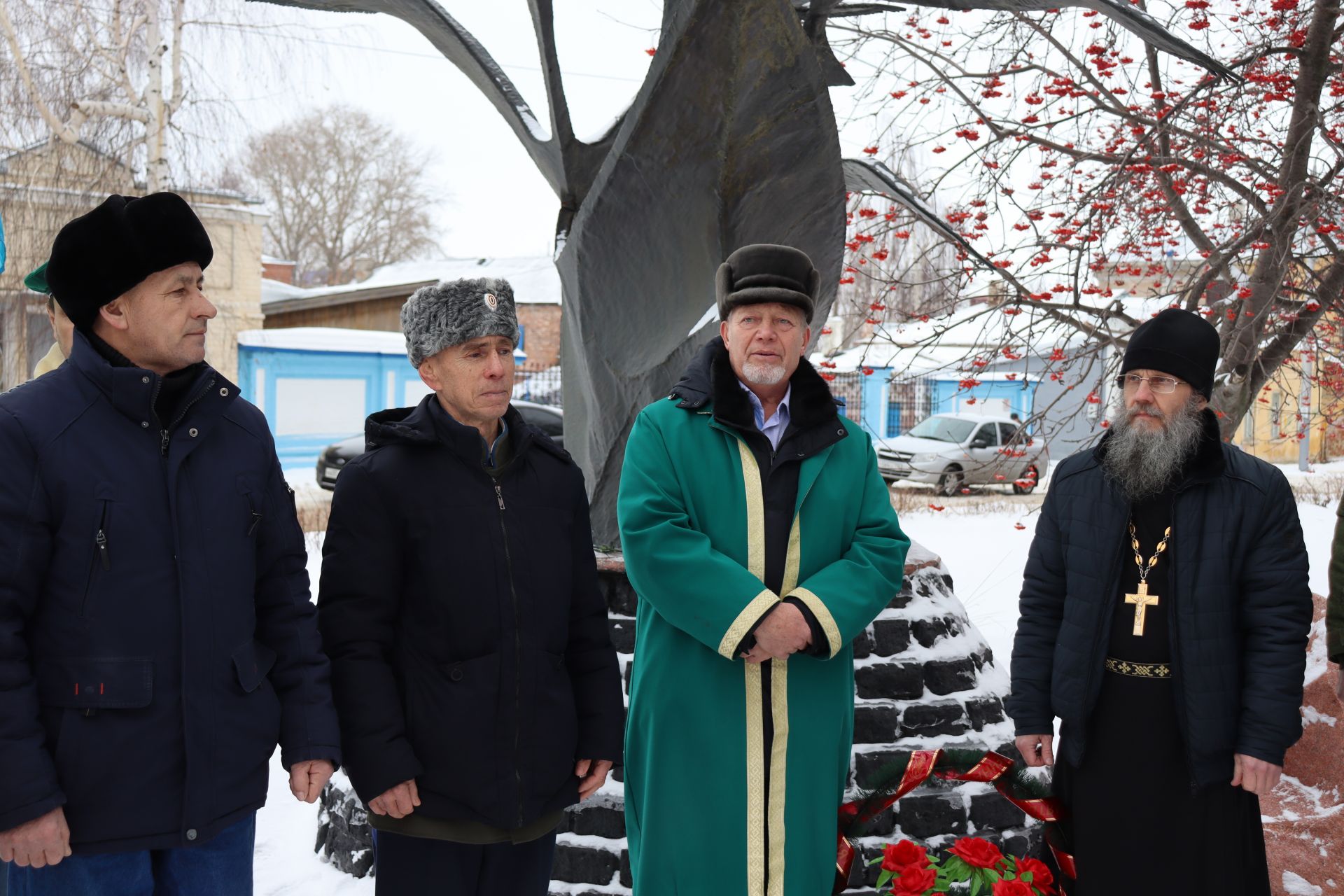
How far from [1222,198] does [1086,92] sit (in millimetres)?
1061

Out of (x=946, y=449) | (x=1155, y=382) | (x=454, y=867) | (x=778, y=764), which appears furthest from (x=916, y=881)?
(x=946, y=449)

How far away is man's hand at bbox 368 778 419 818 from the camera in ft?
6.72

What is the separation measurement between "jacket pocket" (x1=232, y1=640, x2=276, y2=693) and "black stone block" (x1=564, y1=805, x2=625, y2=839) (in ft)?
5.26

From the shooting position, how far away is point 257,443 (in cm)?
205

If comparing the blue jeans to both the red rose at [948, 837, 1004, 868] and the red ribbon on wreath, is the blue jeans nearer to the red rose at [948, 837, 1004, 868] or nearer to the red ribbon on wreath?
the red ribbon on wreath

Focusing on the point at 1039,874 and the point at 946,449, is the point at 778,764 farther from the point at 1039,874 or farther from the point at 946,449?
the point at 946,449

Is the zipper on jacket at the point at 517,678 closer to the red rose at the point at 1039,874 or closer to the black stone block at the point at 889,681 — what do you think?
the red rose at the point at 1039,874

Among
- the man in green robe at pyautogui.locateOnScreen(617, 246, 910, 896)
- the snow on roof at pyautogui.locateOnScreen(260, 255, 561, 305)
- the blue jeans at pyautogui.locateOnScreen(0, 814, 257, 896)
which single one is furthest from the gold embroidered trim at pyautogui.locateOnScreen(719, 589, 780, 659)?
the snow on roof at pyautogui.locateOnScreen(260, 255, 561, 305)

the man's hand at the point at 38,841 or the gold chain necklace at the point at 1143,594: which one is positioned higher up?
the gold chain necklace at the point at 1143,594

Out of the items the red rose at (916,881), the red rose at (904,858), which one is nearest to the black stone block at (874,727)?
the red rose at (904,858)

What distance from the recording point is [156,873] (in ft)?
6.18

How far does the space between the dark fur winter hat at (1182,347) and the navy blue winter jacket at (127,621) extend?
204 cm

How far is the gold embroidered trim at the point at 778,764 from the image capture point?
7.25 feet

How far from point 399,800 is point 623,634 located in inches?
71.0
